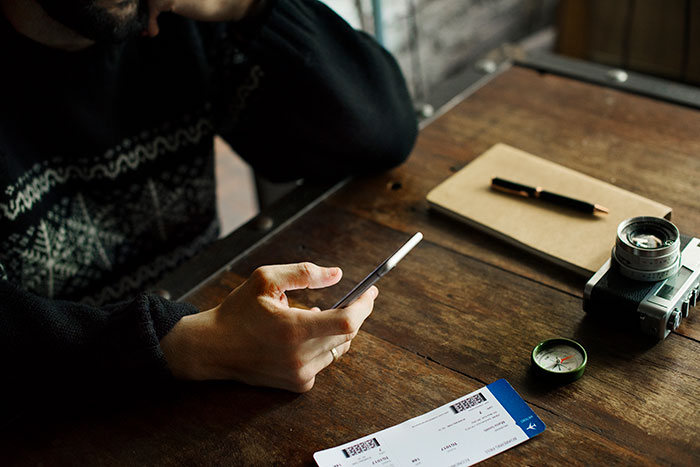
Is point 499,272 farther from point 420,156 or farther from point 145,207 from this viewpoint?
point 145,207

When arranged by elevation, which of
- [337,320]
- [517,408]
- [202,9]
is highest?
[202,9]

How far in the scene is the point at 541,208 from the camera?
102 cm

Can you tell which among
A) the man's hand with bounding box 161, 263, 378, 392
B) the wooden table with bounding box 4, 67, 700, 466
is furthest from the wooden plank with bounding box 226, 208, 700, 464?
the man's hand with bounding box 161, 263, 378, 392

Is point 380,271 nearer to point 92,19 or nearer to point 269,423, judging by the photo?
point 269,423

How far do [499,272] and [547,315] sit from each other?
10cm

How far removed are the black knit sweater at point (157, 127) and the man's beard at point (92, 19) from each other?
127 millimetres

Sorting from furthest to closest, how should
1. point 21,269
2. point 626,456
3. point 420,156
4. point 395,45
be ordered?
point 395,45 → point 420,156 → point 21,269 → point 626,456

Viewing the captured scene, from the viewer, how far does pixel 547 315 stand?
0.86 m

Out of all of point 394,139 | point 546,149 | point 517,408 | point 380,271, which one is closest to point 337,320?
point 380,271

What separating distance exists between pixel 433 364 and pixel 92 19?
614 millimetres

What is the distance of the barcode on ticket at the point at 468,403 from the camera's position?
76cm

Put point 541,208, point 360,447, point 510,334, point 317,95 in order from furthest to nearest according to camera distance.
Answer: point 317,95 → point 541,208 → point 510,334 → point 360,447

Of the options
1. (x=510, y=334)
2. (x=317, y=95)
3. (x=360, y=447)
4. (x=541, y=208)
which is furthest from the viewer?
(x=317, y=95)

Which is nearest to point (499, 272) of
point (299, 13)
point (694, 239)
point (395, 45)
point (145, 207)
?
point (694, 239)
